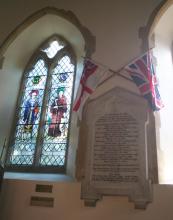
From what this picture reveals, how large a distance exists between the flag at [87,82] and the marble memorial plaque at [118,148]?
0.14m

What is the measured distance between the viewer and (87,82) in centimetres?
384

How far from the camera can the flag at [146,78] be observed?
347 centimetres

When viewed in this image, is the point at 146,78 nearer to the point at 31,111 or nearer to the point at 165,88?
the point at 165,88

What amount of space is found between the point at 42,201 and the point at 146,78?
1973mm

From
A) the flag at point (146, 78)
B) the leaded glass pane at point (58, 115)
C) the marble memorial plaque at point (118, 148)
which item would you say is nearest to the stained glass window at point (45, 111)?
the leaded glass pane at point (58, 115)

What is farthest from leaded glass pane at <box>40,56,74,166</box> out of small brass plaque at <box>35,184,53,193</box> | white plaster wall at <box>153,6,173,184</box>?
white plaster wall at <box>153,6,173,184</box>

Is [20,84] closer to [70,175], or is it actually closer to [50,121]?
[50,121]

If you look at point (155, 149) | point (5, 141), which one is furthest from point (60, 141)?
point (155, 149)

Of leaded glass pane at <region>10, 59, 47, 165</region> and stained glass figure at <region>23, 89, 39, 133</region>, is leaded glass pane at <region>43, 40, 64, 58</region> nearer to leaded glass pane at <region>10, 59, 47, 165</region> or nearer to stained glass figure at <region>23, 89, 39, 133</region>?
leaded glass pane at <region>10, 59, 47, 165</region>

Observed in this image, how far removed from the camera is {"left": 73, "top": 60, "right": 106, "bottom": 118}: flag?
12.3 ft

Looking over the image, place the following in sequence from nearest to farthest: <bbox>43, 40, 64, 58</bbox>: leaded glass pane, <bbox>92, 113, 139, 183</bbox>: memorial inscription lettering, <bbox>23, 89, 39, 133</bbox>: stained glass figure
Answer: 1. <bbox>92, 113, 139, 183</bbox>: memorial inscription lettering
2. <bbox>23, 89, 39, 133</bbox>: stained glass figure
3. <bbox>43, 40, 64, 58</bbox>: leaded glass pane

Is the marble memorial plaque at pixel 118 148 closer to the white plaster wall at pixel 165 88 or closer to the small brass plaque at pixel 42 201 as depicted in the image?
the white plaster wall at pixel 165 88

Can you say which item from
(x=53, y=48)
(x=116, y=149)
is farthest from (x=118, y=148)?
(x=53, y=48)

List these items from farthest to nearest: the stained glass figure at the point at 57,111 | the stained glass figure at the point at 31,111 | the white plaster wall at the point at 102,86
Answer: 1. the stained glass figure at the point at 31,111
2. the stained glass figure at the point at 57,111
3. the white plaster wall at the point at 102,86
